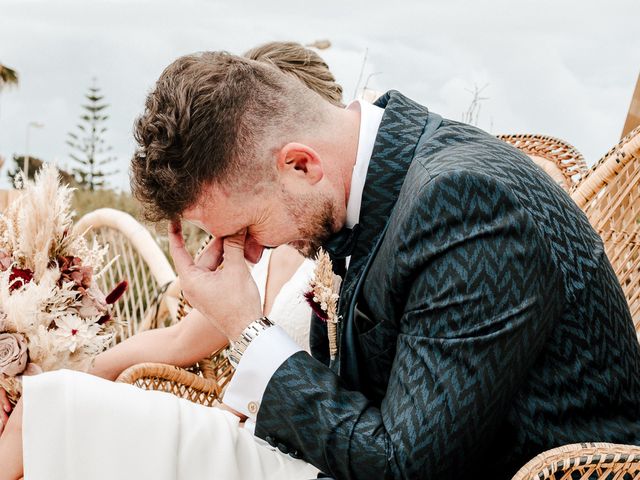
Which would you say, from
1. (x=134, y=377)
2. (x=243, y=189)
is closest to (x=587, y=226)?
(x=243, y=189)

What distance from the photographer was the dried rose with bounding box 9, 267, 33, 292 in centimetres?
208

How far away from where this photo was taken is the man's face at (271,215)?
1.87 m

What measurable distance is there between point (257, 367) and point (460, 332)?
478 mm

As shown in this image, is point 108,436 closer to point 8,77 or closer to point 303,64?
point 303,64

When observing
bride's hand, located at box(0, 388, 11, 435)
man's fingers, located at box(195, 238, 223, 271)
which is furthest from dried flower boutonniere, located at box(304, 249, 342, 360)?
bride's hand, located at box(0, 388, 11, 435)

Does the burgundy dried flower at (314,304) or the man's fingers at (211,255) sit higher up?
the man's fingers at (211,255)

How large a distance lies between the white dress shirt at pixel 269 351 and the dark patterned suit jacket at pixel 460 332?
0.11 feet

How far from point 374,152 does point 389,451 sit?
2.12 ft

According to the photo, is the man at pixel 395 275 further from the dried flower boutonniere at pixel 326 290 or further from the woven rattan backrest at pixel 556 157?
the woven rattan backrest at pixel 556 157

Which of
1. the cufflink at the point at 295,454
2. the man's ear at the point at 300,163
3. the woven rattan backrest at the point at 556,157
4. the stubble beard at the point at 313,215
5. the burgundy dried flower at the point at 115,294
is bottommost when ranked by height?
the burgundy dried flower at the point at 115,294

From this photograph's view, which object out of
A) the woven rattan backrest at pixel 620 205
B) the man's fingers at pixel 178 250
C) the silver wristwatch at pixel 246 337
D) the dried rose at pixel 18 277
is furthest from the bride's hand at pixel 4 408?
the woven rattan backrest at pixel 620 205

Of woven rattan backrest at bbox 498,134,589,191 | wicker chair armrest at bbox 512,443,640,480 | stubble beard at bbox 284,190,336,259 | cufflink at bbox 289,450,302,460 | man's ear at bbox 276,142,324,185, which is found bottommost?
cufflink at bbox 289,450,302,460

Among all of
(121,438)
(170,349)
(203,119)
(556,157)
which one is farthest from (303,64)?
(121,438)

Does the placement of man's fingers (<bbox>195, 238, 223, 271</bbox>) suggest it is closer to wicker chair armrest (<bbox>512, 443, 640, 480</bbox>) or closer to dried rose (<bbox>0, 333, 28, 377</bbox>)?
dried rose (<bbox>0, 333, 28, 377</bbox>)
